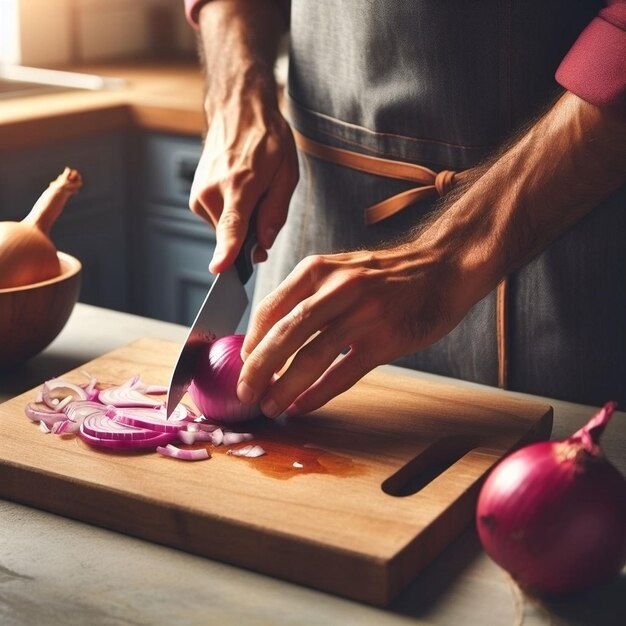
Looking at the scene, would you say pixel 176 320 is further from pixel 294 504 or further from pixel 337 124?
pixel 294 504

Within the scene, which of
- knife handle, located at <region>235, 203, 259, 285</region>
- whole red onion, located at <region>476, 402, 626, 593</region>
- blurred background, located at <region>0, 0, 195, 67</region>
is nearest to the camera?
whole red onion, located at <region>476, 402, 626, 593</region>

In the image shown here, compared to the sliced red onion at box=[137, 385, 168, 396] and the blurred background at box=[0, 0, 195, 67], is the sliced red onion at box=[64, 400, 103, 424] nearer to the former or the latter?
the sliced red onion at box=[137, 385, 168, 396]

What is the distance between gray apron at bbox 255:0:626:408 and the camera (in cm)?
122

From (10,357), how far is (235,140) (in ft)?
1.24

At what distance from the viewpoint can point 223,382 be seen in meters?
0.99

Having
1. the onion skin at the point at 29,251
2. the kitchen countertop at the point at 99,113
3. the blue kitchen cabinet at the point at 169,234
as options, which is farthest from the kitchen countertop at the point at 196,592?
the blue kitchen cabinet at the point at 169,234

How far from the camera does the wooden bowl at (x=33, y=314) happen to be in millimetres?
1114

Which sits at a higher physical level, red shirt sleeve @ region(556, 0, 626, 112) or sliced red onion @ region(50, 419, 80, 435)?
red shirt sleeve @ region(556, 0, 626, 112)

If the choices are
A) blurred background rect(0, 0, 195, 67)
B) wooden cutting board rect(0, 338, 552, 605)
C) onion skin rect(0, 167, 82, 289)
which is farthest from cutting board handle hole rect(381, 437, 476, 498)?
blurred background rect(0, 0, 195, 67)

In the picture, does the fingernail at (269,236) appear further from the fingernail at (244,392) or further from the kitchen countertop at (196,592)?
the kitchen countertop at (196,592)

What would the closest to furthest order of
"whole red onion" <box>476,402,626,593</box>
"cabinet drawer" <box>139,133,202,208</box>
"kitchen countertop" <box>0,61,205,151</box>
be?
"whole red onion" <box>476,402,626,593</box> → "kitchen countertop" <box>0,61,205,151</box> → "cabinet drawer" <box>139,133,202,208</box>

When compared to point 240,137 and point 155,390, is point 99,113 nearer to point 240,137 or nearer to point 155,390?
point 240,137

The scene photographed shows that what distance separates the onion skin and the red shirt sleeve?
1.88 ft

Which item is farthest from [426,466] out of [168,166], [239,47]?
[168,166]
